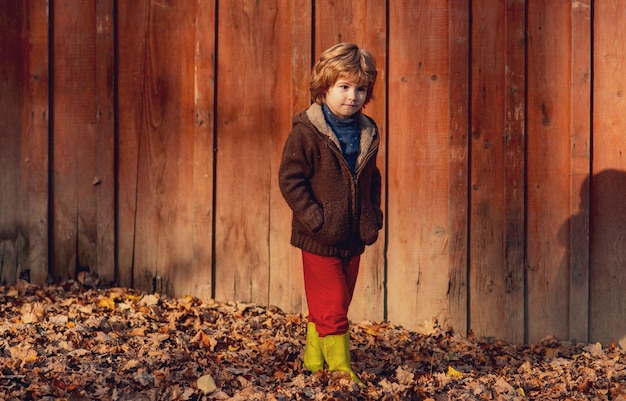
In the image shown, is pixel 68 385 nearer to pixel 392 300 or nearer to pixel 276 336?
pixel 276 336

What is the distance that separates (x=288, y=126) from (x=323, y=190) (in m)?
1.58

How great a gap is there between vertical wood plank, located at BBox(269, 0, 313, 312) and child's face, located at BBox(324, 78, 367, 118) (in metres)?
1.42

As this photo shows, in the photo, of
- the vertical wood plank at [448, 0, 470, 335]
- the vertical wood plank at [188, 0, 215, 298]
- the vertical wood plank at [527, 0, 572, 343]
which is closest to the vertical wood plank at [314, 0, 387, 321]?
the vertical wood plank at [448, 0, 470, 335]

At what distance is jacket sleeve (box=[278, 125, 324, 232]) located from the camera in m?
4.67

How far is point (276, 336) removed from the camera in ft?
18.8

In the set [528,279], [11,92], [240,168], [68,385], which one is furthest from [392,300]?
[11,92]

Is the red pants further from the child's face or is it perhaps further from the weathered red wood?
the weathered red wood

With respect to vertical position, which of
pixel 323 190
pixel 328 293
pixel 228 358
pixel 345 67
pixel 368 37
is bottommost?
pixel 228 358

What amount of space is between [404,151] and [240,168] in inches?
42.9

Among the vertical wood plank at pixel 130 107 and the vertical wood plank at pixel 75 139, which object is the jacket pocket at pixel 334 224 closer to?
the vertical wood plank at pixel 130 107

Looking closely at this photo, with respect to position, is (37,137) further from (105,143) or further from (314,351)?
(314,351)

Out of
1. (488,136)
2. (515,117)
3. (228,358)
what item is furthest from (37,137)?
(515,117)

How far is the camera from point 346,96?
4680 millimetres

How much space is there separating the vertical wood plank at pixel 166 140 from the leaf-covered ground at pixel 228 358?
1.02ft
